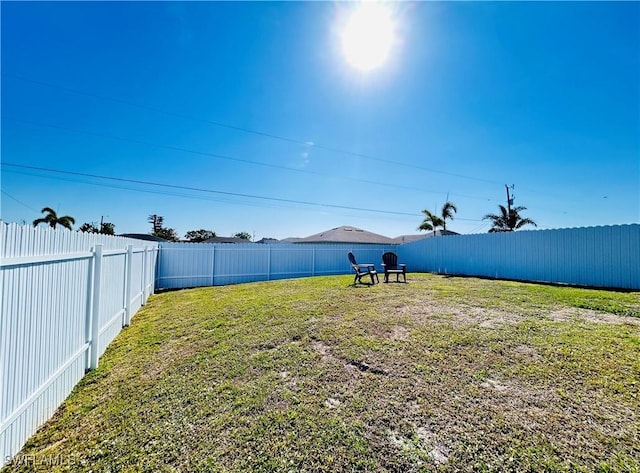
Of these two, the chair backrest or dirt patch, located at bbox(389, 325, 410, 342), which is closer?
dirt patch, located at bbox(389, 325, 410, 342)

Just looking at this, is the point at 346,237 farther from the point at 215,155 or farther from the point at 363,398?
the point at 363,398

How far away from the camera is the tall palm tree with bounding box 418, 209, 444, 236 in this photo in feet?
71.8

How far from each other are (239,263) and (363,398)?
9.95 m

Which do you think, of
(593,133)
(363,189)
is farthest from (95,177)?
(593,133)

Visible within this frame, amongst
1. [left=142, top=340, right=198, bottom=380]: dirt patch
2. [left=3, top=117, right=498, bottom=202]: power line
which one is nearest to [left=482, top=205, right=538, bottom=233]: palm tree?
[left=3, top=117, right=498, bottom=202]: power line

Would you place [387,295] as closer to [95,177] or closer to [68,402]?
[68,402]

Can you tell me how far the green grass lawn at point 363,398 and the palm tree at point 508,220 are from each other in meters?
18.0

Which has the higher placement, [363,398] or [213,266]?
[213,266]

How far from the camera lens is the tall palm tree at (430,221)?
21875mm

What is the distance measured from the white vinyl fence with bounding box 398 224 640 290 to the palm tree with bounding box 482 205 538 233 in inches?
414

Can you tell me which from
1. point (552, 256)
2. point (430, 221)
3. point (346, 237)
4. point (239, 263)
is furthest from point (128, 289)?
point (430, 221)

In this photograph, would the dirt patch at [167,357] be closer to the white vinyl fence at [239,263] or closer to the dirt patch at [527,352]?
the dirt patch at [527,352]

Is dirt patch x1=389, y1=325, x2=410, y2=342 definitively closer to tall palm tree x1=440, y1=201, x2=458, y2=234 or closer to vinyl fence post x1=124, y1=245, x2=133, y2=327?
vinyl fence post x1=124, y1=245, x2=133, y2=327

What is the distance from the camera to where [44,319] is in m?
2.21
